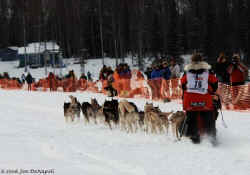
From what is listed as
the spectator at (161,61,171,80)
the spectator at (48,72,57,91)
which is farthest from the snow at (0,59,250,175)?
the spectator at (48,72,57,91)

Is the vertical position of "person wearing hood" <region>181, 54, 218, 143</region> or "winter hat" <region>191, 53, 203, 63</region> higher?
"winter hat" <region>191, 53, 203, 63</region>

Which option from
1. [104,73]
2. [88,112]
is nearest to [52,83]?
[104,73]

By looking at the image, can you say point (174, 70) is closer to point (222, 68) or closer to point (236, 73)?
point (222, 68)

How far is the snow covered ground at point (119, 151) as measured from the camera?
4.54 metres

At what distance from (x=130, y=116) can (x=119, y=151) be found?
203cm

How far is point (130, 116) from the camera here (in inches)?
300

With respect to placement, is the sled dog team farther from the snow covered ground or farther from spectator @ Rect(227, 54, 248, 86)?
spectator @ Rect(227, 54, 248, 86)

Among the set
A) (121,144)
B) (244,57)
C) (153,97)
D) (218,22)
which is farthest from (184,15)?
(121,144)

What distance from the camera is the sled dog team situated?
6820 millimetres

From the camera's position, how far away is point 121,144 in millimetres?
6246

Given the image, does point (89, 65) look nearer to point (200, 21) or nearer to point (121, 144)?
point (200, 21)

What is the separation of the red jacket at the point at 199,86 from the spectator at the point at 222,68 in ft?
12.6

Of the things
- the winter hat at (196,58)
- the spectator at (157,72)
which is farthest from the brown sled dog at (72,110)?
the winter hat at (196,58)

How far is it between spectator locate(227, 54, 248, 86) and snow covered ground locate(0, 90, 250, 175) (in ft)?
3.68
